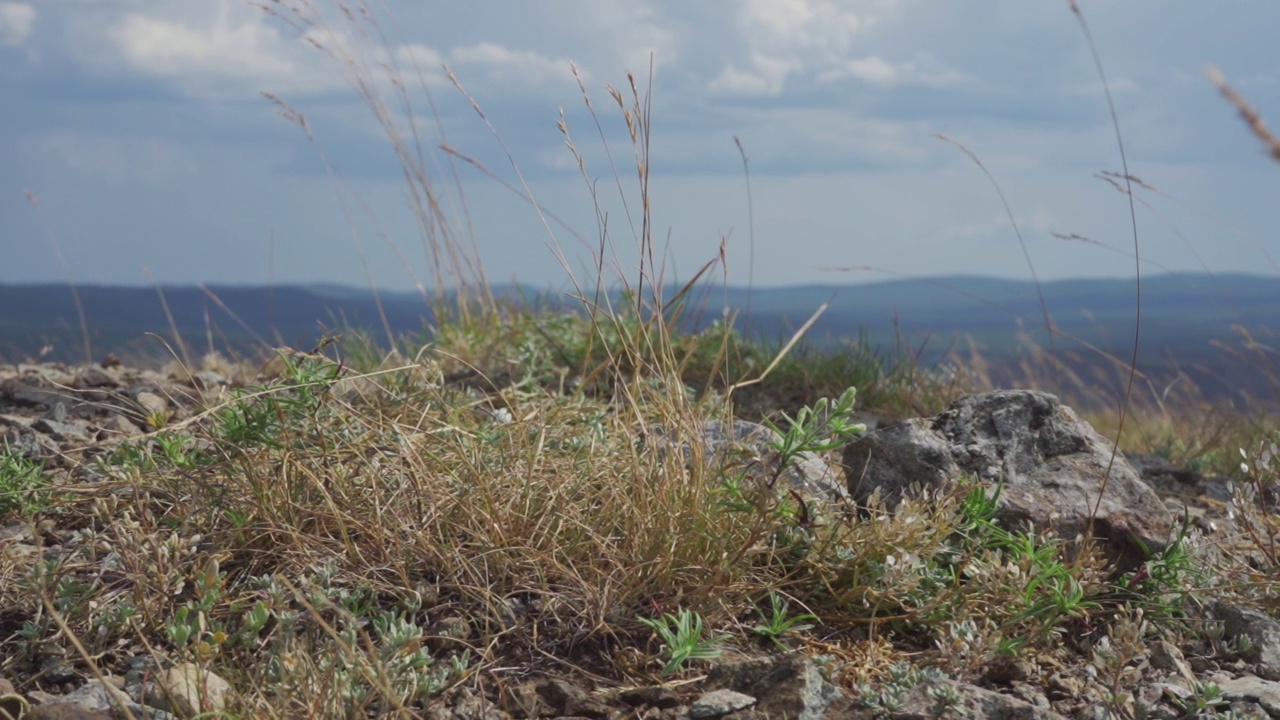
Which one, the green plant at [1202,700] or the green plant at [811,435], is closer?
the green plant at [1202,700]

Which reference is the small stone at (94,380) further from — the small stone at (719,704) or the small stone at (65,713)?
the small stone at (719,704)

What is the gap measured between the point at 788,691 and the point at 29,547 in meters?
2.14

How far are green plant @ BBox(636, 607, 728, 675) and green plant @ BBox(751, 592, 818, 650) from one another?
0.47 feet

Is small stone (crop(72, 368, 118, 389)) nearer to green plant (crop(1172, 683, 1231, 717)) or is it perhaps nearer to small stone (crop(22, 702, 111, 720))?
small stone (crop(22, 702, 111, 720))

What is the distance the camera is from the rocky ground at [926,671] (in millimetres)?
2396

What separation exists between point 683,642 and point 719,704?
0.53 ft

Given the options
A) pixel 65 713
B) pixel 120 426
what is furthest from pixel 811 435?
pixel 120 426

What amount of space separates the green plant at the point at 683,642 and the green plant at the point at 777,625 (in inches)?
5.7

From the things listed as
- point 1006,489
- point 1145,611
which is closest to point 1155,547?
point 1145,611

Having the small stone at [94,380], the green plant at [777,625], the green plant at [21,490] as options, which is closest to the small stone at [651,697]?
the green plant at [777,625]

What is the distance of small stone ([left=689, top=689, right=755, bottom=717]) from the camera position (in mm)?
2363

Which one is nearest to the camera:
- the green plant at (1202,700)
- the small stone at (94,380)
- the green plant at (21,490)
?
the green plant at (1202,700)

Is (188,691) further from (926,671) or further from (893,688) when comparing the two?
(926,671)

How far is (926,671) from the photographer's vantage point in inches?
100.0
